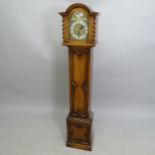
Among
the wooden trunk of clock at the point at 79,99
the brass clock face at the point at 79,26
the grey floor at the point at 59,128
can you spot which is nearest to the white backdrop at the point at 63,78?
the grey floor at the point at 59,128

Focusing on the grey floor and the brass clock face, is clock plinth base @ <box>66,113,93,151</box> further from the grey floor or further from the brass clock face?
the brass clock face

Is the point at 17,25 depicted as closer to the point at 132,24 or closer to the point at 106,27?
the point at 106,27

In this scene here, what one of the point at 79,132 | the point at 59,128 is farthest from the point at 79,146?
the point at 59,128

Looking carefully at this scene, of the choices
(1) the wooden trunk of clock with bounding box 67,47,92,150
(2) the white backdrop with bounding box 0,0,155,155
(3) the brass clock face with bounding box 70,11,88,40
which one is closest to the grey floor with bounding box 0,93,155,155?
(2) the white backdrop with bounding box 0,0,155,155

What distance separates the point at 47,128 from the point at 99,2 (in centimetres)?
144

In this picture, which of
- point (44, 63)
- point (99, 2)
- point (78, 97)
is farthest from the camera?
point (44, 63)

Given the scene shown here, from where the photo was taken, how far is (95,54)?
6.81 feet

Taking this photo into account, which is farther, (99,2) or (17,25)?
(17,25)

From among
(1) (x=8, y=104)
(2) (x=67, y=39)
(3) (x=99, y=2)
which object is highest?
(3) (x=99, y=2)

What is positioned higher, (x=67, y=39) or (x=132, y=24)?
(x=132, y=24)

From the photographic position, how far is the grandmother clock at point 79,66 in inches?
56.6

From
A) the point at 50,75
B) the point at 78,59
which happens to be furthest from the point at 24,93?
the point at 78,59

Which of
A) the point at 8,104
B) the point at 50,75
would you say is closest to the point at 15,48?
the point at 50,75

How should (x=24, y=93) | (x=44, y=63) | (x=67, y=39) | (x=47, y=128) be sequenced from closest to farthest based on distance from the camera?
(x=67, y=39) < (x=47, y=128) < (x=44, y=63) < (x=24, y=93)
